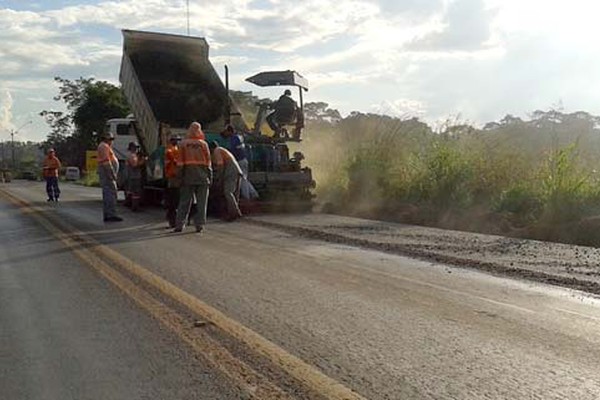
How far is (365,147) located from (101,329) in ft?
48.9

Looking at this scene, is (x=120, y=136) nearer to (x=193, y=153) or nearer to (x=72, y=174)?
(x=193, y=153)

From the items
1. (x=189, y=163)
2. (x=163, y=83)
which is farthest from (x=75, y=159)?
(x=189, y=163)

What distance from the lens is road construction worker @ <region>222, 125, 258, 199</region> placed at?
16.6 m

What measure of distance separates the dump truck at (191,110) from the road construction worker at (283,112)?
0.15 m

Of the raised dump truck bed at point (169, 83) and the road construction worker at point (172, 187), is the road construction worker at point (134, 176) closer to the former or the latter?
the raised dump truck bed at point (169, 83)

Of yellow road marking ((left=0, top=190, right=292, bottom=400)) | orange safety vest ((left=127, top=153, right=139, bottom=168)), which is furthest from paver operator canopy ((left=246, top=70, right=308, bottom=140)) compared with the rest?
yellow road marking ((left=0, top=190, right=292, bottom=400))

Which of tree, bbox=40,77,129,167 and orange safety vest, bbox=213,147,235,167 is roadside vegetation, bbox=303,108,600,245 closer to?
orange safety vest, bbox=213,147,235,167

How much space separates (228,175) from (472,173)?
5.22 m

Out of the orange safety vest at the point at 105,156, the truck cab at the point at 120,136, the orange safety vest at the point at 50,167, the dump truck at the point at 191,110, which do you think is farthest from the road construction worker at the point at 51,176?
the orange safety vest at the point at 105,156

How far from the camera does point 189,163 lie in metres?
13.3

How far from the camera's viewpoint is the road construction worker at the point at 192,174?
1328cm

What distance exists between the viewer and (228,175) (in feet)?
49.8

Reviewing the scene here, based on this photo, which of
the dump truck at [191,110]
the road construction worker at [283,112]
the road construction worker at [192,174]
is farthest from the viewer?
the road construction worker at [283,112]

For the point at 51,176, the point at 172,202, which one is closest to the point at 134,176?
the point at 51,176
